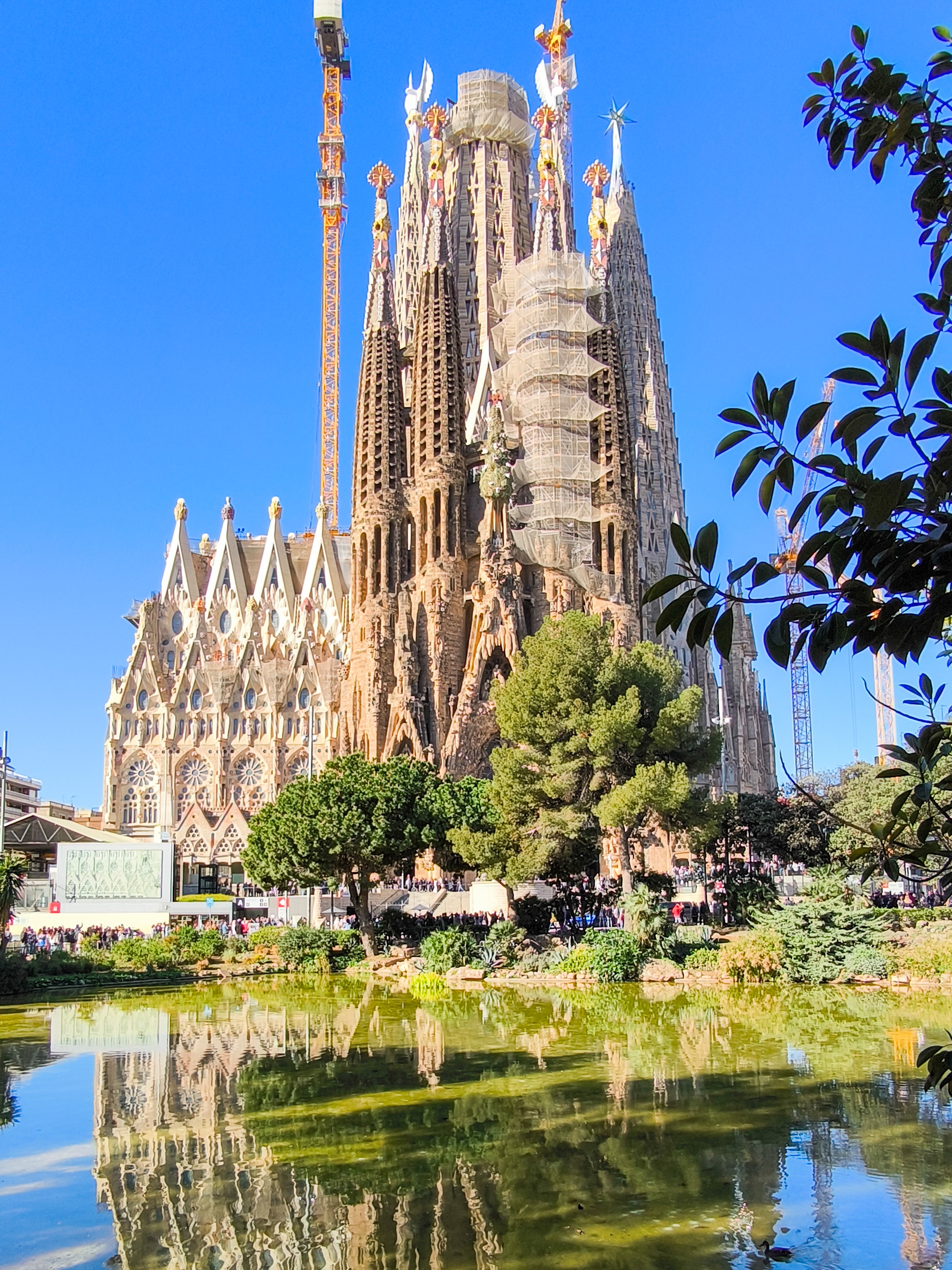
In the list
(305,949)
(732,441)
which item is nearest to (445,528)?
(305,949)

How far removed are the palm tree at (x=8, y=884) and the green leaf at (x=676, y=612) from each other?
23.8 m

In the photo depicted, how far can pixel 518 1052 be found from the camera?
16.7 meters

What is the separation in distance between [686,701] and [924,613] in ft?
87.2

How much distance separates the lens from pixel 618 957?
25.4 metres

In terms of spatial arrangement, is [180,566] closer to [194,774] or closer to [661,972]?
[194,774]

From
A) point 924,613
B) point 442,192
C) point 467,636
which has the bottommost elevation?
point 924,613

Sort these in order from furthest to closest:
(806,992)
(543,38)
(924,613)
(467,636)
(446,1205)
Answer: (543,38) → (467,636) → (806,992) → (446,1205) → (924,613)

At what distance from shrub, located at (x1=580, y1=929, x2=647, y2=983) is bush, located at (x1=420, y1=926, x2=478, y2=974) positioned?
126 inches

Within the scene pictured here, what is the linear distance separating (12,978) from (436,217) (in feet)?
138

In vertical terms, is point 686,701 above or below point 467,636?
below

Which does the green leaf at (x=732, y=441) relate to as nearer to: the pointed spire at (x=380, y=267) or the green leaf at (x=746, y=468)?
the green leaf at (x=746, y=468)

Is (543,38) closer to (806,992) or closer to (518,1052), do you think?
(806,992)

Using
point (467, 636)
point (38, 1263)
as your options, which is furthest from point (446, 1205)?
point (467, 636)

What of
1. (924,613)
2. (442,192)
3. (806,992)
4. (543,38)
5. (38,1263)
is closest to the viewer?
(924,613)
